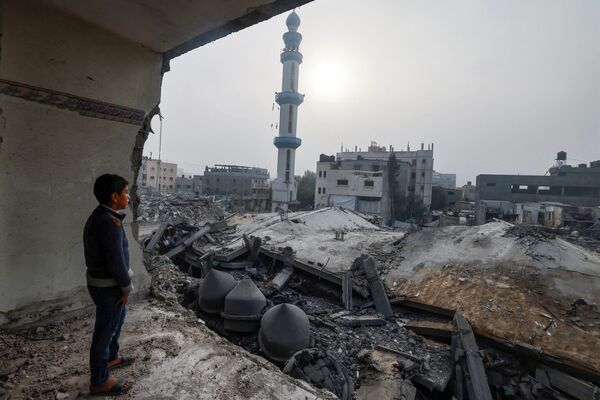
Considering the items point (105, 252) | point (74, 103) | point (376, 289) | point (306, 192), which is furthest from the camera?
point (306, 192)

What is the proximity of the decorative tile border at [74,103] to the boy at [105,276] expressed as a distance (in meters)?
1.43

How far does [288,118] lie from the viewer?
34.2m

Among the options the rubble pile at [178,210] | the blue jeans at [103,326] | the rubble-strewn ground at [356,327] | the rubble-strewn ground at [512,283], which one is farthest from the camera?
the rubble pile at [178,210]

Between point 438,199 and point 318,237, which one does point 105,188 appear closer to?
point 318,237

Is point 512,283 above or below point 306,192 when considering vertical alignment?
below

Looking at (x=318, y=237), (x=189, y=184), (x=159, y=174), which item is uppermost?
(x=159, y=174)

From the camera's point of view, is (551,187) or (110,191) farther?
(551,187)

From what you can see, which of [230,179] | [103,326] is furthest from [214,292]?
[230,179]

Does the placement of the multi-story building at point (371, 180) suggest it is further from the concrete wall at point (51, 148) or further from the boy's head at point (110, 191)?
the boy's head at point (110, 191)

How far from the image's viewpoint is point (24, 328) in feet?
9.29

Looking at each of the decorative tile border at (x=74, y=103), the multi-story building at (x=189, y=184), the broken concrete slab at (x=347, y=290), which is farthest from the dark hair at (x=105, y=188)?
the multi-story building at (x=189, y=184)

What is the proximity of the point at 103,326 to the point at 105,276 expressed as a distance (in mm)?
343

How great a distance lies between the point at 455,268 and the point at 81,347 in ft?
27.3

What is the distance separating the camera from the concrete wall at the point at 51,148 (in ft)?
8.76
